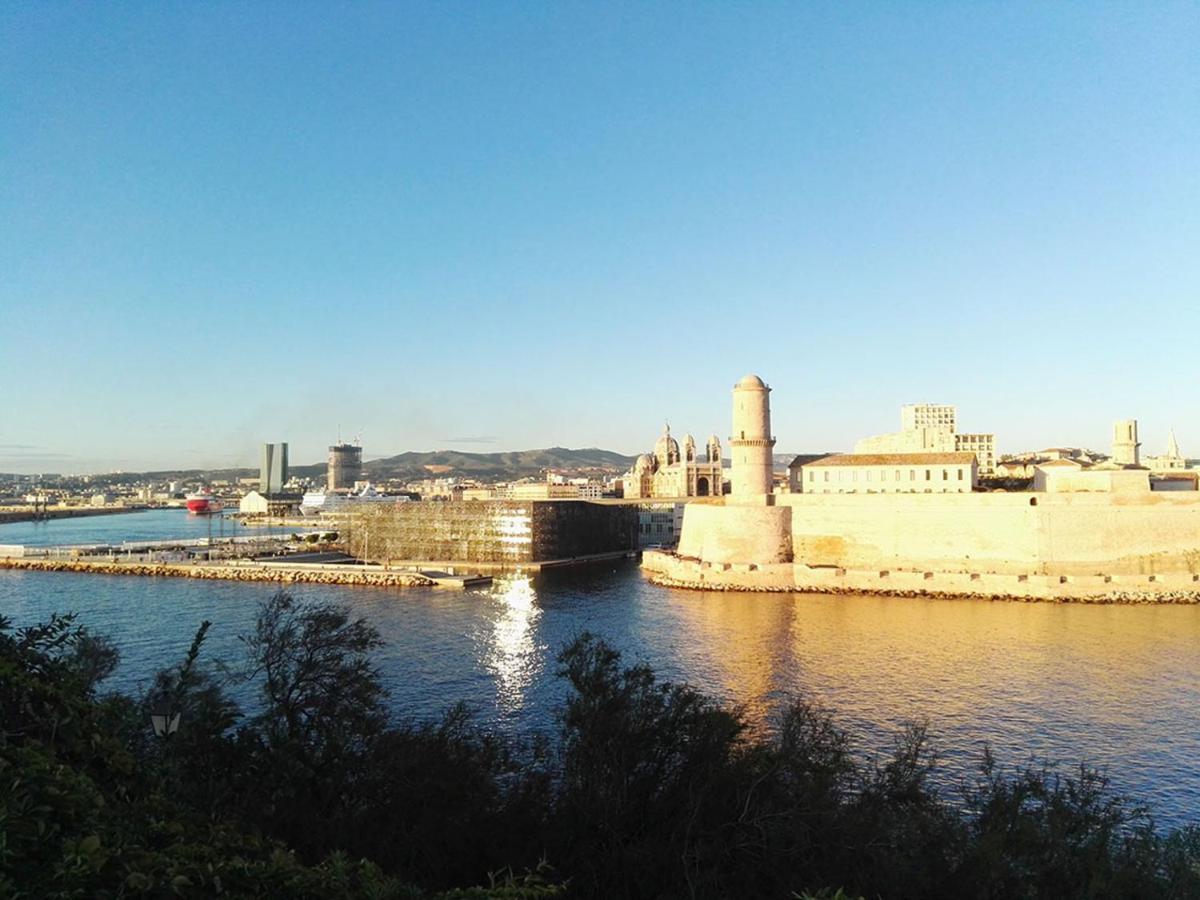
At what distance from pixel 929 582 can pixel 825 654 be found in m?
12.3

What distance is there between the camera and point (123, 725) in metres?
6.32

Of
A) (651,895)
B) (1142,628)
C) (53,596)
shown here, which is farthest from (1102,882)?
(53,596)

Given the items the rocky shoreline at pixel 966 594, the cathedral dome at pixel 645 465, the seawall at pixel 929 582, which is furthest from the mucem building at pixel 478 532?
the cathedral dome at pixel 645 465

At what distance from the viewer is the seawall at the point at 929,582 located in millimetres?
30062

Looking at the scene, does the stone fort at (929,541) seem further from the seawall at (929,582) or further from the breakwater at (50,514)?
the breakwater at (50,514)

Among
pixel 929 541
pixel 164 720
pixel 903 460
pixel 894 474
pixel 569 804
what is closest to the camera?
pixel 164 720

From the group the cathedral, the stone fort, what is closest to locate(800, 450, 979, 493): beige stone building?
the stone fort

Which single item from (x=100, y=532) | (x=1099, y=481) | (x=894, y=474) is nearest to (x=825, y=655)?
(x=894, y=474)

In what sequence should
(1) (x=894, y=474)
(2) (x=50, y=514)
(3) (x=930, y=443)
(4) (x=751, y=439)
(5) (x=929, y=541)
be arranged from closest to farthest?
(5) (x=929, y=541)
(4) (x=751, y=439)
(1) (x=894, y=474)
(3) (x=930, y=443)
(2) (x=50, y=514)

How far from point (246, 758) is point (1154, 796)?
12369 mm

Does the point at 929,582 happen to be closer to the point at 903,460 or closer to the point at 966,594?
the point at 966,594

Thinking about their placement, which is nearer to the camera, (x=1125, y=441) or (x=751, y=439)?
(x=751, y=439)

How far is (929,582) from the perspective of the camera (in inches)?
1277

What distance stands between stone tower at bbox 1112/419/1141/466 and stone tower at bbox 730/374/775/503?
2505 centimetres
